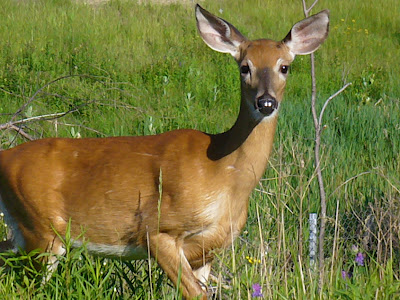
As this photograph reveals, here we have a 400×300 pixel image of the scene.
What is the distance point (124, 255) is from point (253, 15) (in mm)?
9424

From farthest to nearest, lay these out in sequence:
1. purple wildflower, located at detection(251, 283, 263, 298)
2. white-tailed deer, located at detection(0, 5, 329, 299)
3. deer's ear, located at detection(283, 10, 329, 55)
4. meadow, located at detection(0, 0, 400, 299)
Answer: deer's ear, located at detection(283, 10, 329, 55)
white-tailed deer, located at detection(0, 5, 329, 299)
meadow, located at detection(0, 0, 400, 299)
purple wildflower, located at detection(251, 283, 263, 298)

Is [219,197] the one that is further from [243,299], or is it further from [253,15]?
[253,15]

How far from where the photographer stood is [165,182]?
13.3 ft

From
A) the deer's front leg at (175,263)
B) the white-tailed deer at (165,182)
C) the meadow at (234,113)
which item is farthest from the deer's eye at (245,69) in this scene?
the deer's front leg at (175,263)

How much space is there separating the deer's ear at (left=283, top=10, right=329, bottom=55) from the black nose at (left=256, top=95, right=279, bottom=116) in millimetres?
655

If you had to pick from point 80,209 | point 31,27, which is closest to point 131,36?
point 31,27

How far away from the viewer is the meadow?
380cm

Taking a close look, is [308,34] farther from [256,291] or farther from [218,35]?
[256,291]

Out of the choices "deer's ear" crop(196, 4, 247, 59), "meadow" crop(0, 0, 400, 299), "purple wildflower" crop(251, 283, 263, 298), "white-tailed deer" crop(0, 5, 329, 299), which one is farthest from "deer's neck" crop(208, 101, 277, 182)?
"purple wildflower" crop(251, 283, 263, 298)

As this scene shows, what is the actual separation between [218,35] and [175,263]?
1.34 meters

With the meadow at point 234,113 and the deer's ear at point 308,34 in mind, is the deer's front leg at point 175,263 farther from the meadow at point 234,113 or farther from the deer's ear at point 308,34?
the deer's ear at point 308,34

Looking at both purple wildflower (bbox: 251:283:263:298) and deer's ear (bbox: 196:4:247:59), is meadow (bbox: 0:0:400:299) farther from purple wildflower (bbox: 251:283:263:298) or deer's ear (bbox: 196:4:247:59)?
deer's ear (bbox: 196:4:247:59)

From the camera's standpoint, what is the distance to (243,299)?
364 centimetres

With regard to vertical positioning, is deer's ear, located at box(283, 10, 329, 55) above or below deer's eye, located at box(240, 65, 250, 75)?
above
